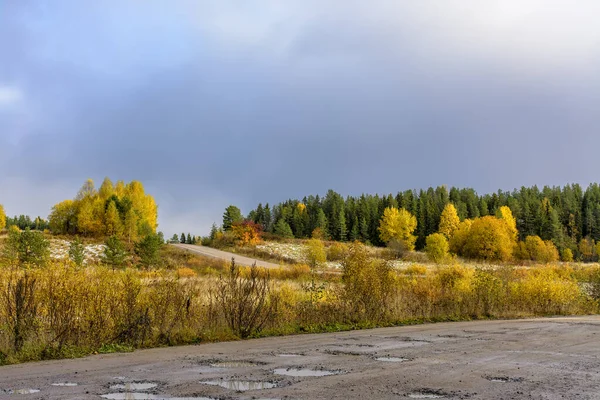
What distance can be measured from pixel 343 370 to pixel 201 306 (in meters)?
7.32

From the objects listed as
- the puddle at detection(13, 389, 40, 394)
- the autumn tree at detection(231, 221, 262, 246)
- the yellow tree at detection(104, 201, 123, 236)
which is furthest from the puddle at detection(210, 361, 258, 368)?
the yellow tree at detection(104, 201, 123, 236)

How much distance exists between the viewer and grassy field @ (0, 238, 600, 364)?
11250 mm

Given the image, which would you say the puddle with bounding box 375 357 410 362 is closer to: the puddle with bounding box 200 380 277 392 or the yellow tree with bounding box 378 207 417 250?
the puddle with bounding box 200 380 277 392

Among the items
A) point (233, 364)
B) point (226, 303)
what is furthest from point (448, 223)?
point (233, 364)

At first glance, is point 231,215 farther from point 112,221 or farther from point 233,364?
point 233,364

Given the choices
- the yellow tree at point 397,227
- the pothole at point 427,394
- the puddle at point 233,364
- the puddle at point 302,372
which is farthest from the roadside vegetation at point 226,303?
the yellow tree at point 397,227

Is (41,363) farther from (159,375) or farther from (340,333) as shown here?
(340,333)

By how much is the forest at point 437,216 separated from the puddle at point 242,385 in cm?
9538

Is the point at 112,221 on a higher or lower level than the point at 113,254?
higher

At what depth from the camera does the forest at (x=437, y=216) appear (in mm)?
111812

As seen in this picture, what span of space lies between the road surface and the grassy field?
0.99 meters

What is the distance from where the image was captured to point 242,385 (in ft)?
24.7

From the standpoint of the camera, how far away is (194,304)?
601 inches

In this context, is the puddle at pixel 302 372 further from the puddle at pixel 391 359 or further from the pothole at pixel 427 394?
the pothole at pixel 427 394
